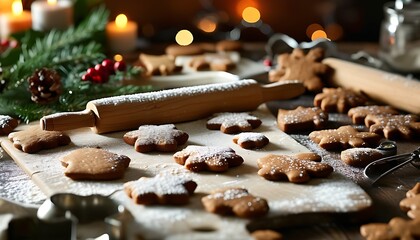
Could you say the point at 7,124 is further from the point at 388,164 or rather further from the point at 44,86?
the point at 388,164

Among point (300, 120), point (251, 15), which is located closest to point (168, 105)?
point (300, 120)

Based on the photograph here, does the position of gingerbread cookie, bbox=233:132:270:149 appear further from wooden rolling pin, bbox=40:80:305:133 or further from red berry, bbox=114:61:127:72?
red berry, bbox=114:61:127:72

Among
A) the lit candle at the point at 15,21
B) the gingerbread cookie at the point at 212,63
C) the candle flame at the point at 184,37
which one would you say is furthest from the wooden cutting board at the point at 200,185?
the candle flame at the point at 184,37

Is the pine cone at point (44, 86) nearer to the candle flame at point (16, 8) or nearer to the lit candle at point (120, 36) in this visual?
the lit candle at point (120, 36)

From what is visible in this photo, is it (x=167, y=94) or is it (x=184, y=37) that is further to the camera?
(x=184, y=37)

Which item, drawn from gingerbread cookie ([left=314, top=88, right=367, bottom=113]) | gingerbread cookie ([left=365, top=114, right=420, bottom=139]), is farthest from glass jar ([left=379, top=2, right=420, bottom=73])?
gingerbread cookie ([left=365, top=114, right=420, bottom=139])

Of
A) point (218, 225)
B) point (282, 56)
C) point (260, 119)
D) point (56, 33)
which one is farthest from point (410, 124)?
point (56, 33)
